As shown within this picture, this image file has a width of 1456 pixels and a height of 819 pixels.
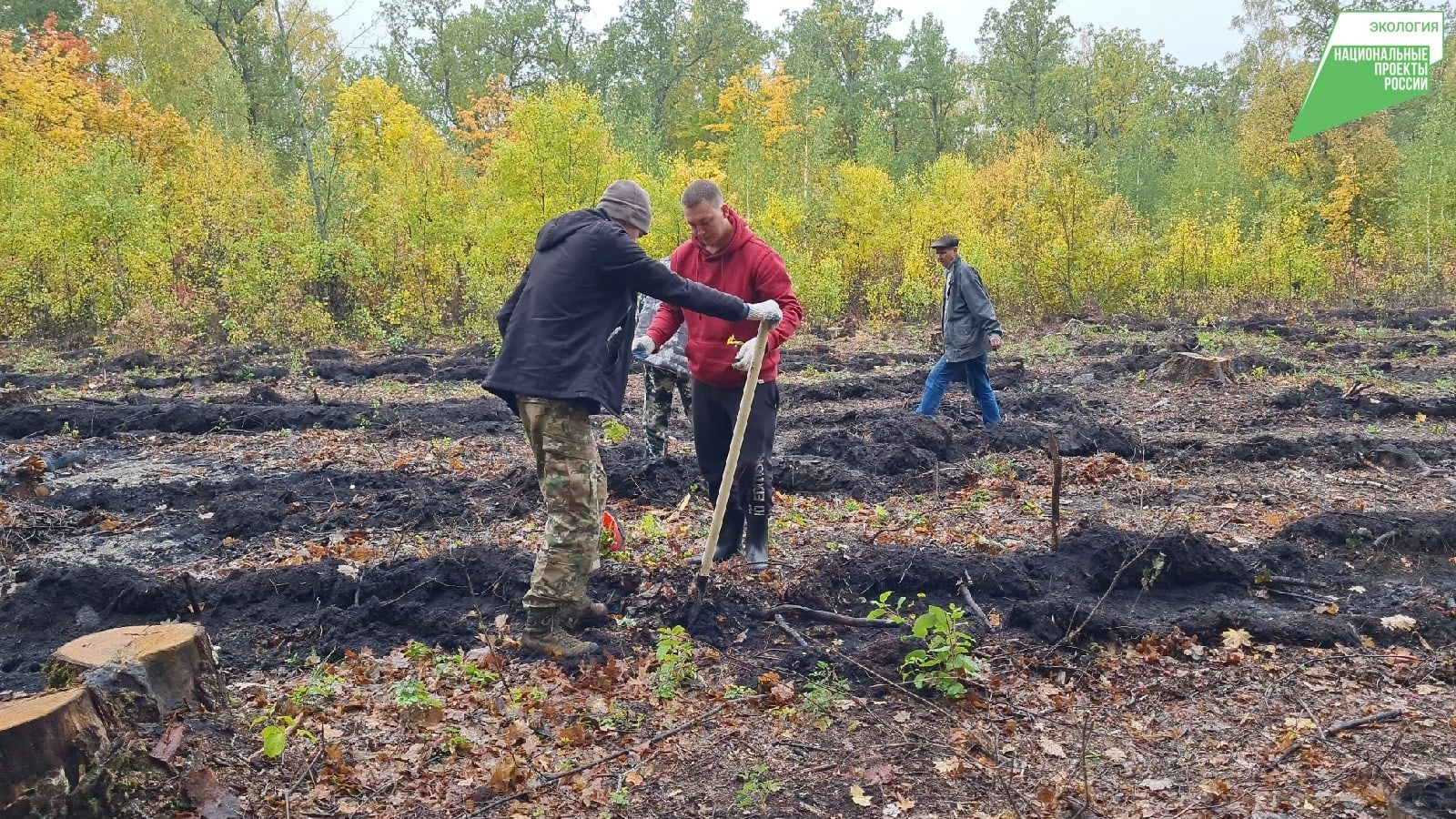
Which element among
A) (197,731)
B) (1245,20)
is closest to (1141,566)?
(197,731)

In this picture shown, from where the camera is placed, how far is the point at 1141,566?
542 cm

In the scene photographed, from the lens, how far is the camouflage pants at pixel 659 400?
7727mm

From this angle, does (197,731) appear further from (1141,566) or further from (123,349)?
(123,349)

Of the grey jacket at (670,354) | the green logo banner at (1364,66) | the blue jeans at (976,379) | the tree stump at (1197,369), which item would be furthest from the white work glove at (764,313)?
the green logo banner at (1364,66)

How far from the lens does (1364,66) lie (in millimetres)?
30906

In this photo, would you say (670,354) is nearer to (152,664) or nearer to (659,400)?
(659,400)

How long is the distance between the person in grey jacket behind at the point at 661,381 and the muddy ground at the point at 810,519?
246 millimetres

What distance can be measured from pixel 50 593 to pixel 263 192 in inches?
884

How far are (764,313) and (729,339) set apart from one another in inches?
23.0

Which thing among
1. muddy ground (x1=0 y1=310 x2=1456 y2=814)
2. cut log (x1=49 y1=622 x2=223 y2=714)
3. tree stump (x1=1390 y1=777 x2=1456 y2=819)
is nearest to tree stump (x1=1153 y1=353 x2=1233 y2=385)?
muddy ground (x1=0 y1=310 x2=1456 y2=814)

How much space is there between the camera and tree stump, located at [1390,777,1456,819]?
2781 millimetres

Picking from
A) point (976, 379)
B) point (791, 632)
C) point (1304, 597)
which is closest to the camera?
point (791, 632)

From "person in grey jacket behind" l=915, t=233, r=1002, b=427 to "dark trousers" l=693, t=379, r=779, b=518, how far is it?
4.24 m

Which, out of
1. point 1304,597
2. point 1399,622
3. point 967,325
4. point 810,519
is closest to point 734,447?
point 810,519
